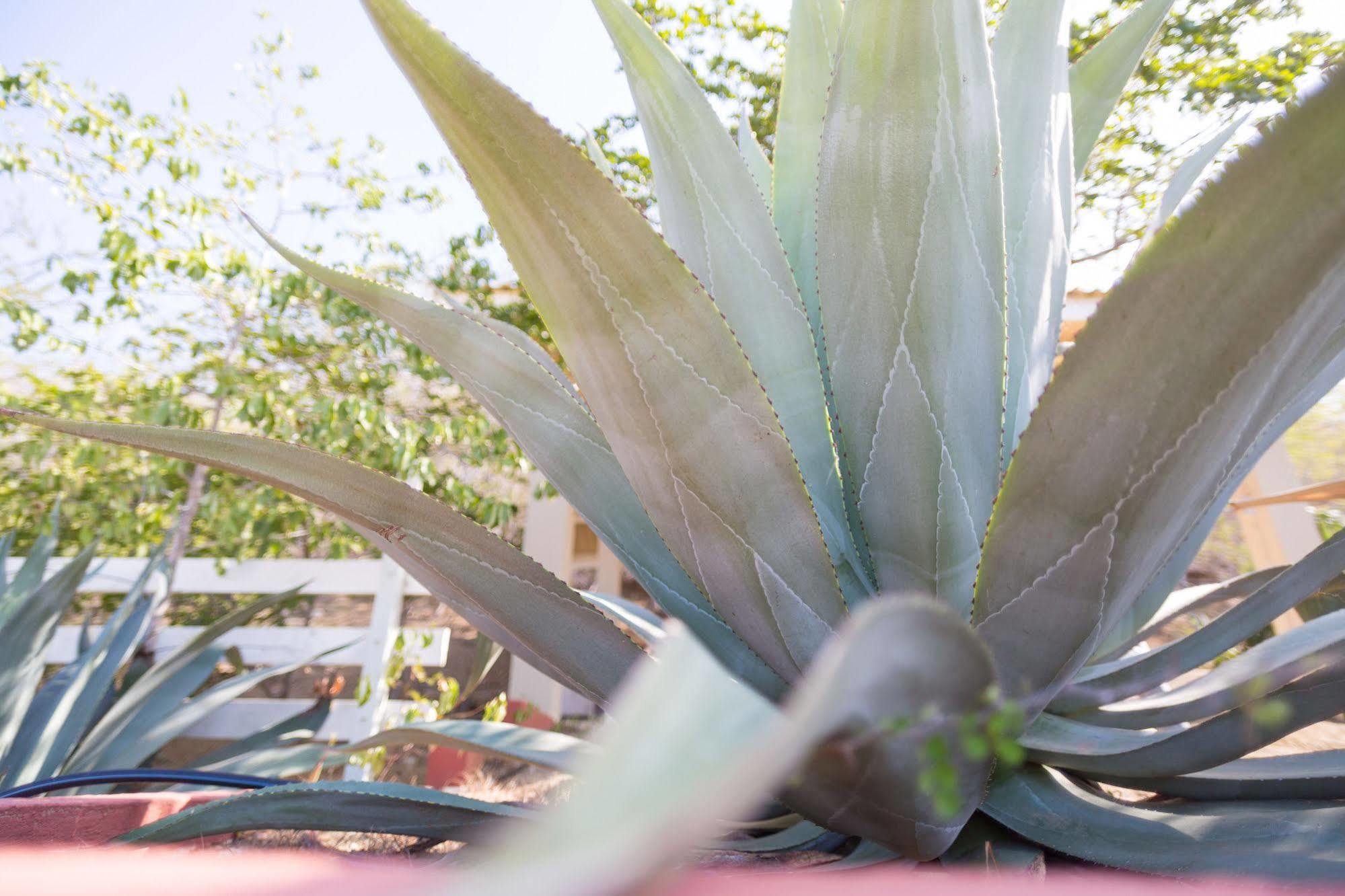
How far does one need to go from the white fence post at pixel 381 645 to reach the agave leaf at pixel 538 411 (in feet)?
6.31

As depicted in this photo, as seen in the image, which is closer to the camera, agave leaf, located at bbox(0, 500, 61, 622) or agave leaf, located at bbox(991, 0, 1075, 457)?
agave leaf, located at bbox(991, 0, 1075, 457)

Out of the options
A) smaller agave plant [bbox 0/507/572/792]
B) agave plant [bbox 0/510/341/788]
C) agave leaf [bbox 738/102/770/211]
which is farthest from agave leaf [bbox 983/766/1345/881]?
agave plant [bbox 0/510/341/788]

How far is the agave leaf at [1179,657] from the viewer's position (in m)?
0.56

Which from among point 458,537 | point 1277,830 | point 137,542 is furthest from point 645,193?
point 1277,830

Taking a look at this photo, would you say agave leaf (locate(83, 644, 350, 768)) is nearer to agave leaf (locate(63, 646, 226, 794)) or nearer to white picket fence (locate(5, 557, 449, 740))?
agave leaf (locate(63, 646, 226, 794))

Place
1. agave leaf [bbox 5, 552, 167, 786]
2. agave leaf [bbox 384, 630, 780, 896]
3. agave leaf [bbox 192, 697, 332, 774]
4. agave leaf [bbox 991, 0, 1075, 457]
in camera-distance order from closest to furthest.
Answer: agave leaf [bbox 384, 630, 780, 896], agave leaf [bbox 991, 0, 1075, 457], agave leaf [bbox 5, 552, 167, 786], agave leaf [bbox 192, 697, 332, 774]

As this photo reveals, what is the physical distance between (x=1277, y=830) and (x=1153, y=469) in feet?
0.69

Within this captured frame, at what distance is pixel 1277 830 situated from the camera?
1.30ft

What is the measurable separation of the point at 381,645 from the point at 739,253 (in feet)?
7.56

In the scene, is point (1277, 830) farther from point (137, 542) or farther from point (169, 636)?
point (137, 542)

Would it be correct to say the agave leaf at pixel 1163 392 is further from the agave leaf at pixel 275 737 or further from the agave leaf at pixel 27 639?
the agave leaf at pixel 27 639

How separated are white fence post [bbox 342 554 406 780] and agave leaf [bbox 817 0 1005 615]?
2165mm

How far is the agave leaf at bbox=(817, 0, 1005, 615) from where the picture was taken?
1.67ft

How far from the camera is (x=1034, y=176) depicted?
0.67 meters
